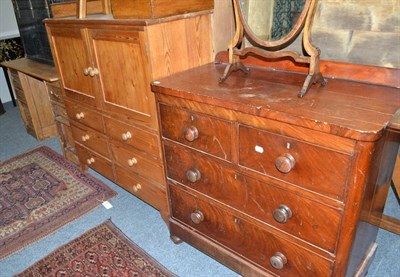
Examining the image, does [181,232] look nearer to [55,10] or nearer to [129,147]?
[129,147]

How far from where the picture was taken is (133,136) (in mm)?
1872

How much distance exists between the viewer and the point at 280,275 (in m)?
1.38

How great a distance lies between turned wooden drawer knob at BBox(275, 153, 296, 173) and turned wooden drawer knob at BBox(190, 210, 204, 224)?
1.99ft

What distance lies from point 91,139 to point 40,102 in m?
1.34

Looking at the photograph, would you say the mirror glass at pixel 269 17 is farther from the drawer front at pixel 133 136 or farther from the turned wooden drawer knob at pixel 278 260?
the turned wooden drawer knob at pixel 278 260

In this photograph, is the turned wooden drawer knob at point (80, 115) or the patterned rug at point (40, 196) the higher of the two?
the turned wooden drawer knob at point (80, 115)

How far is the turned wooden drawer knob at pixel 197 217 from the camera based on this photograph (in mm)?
1610

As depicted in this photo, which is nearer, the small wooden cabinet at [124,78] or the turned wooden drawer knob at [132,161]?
the small wooden cabinet at [124,78]

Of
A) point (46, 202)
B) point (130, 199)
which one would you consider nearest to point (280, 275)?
point (130, 199)

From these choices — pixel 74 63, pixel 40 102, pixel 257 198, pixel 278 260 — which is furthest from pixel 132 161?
pixel 40 102

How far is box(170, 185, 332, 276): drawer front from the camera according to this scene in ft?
4.15

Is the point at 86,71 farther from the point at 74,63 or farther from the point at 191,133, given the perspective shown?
the point at 191,133

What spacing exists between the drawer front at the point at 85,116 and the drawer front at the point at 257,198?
0.70m

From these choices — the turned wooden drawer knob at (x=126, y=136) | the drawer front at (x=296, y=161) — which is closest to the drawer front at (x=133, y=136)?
the turned wooden drawer knob at (x=126, y=136)
